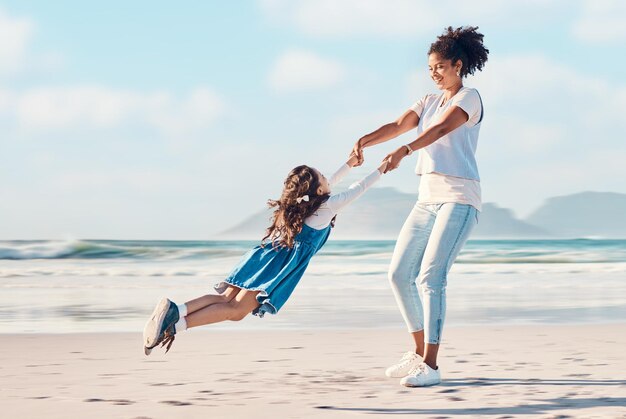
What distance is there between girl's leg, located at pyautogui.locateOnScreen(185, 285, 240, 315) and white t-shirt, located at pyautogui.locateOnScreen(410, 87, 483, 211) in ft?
3.66

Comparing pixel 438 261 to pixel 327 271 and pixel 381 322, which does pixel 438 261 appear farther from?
pixel 327 271

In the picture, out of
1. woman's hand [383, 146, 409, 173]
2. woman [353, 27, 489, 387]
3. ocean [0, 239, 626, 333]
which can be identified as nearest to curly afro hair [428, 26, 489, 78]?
woman [353, 27, 489, 387]

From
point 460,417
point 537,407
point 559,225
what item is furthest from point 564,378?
point 559,225

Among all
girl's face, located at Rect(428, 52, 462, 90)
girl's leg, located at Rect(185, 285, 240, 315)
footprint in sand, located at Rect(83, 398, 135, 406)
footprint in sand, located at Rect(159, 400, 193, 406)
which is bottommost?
footprint in sand, located at Rect(83, 398, 135, 406)

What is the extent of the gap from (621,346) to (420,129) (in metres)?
2.35

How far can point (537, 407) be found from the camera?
419 cm

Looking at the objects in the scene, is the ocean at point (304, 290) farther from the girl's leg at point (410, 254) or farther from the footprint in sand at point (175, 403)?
the footprint in sand at point (175, 403)

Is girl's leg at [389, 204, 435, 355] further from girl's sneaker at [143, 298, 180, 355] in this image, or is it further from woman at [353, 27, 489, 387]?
girl's sneaker at [143, 298, 180, 355]

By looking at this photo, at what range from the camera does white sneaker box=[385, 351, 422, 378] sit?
4.97m

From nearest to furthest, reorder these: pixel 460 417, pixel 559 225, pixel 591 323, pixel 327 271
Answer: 1. pixel 460 417
2. pixel 591 323
3. pixel 327 271
4. pixel 559 225

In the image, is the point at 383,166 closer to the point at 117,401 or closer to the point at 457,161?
the point at 457,161

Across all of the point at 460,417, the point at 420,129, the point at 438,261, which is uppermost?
the point at 420,129

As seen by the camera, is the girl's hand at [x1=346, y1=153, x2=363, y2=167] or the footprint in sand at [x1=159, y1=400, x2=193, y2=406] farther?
the girl's hand at [x1=346, y1=153, x2=363, y2=167]

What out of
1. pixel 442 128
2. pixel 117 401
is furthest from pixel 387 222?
pixel 117 401
